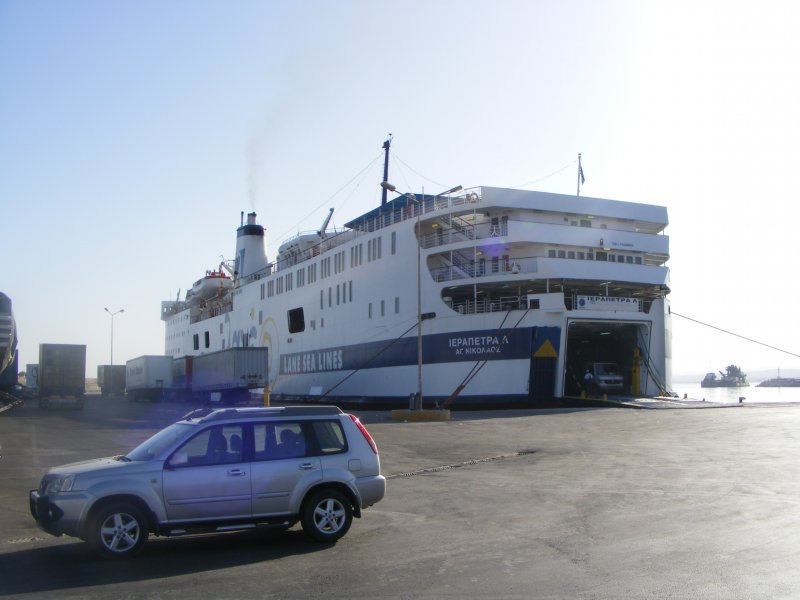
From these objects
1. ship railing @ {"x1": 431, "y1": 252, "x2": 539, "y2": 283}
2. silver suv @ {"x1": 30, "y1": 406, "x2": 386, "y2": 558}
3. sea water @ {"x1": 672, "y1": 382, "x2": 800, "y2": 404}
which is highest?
ship railing @ {"x1": 431, "y1": 252, "x2": 539, "y2": 283}

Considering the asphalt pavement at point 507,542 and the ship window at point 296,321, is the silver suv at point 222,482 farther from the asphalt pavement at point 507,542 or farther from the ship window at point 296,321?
the ship window at point 296,321

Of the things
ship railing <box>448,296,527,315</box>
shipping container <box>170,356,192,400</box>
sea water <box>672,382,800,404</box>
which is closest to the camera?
ship railing <box>448,296,527,315</box>

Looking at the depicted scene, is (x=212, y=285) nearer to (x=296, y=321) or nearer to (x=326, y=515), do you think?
(x=296, y=321)

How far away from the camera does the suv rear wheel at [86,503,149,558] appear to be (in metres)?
7.29

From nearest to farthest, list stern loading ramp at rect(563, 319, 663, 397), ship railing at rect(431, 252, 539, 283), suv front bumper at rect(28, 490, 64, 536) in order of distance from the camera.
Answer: suv front bumper at rect(28, 490, 64, 536) → ship railing at rect(431, 252, 539, 283) → stern loading ramp at rect(563, 319, 663, 397)

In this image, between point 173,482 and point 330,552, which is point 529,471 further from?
point 173,482

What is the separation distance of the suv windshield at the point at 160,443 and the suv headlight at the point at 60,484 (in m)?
0.73

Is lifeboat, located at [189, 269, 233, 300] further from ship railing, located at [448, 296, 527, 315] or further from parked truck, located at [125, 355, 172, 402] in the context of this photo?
ship railing, located at [448, 296, 527, 315]

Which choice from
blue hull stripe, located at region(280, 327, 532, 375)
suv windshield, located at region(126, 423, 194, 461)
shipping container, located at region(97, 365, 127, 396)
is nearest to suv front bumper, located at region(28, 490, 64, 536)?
suv windshield, located at region(126, 423, 194, 461)

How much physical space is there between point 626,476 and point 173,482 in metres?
8.21

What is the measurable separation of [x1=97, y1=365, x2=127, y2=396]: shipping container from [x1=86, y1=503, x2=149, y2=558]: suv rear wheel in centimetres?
8206

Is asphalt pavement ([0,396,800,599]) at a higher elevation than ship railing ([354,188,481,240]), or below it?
below

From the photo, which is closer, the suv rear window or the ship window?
the suv rear window

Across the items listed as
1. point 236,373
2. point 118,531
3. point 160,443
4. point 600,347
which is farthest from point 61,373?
point 118,531
